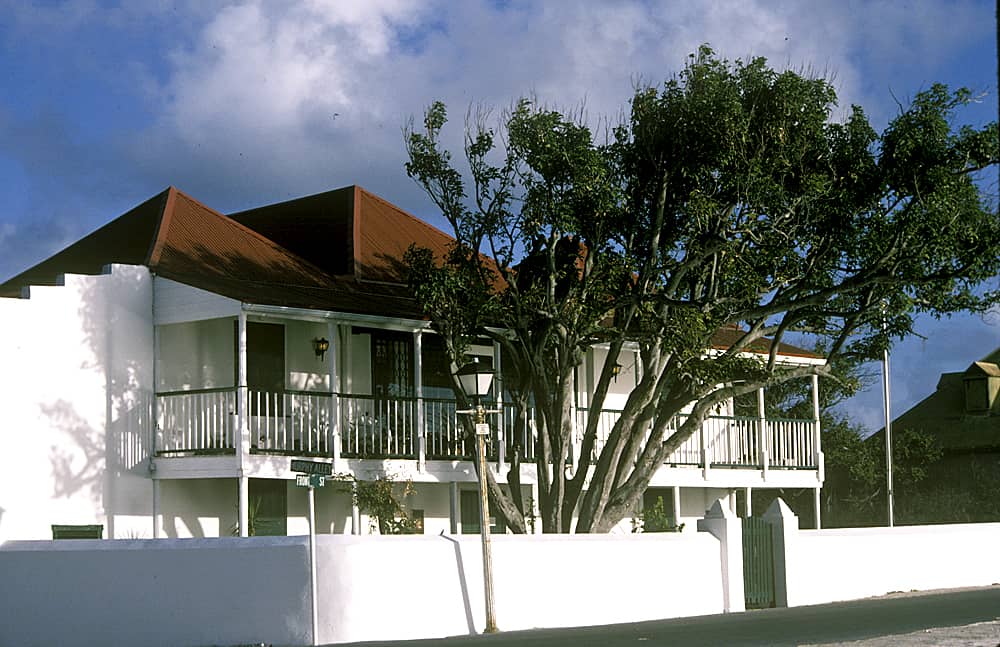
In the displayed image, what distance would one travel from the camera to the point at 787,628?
1802 centimetres

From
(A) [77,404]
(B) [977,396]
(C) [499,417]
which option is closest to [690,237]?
(C) [499,417]

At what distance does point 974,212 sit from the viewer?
72.8 feet

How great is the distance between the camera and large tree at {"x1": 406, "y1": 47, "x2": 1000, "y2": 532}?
21578 millimetres

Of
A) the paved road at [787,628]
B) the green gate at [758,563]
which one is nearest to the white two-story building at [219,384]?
the green gate at [758,563]

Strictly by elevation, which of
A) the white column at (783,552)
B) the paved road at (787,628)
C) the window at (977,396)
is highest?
the window at (977,396)

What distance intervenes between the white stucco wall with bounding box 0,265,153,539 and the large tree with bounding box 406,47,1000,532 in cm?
454

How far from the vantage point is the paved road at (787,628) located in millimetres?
16359

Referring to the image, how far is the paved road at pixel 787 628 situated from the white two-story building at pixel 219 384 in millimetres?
5515

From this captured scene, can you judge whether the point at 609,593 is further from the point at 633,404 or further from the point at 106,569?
the point at 106,569

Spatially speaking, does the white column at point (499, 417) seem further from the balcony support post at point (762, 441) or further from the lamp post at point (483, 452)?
the balcony support post at point (762, 441)

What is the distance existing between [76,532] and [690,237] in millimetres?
10047

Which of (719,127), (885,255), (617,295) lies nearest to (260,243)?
(617,295)

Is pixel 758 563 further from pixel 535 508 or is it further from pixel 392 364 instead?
pixel 392 364

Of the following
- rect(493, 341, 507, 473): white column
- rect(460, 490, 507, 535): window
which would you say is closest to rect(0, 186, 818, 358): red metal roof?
rect(493, 341, 507, 473): white column
